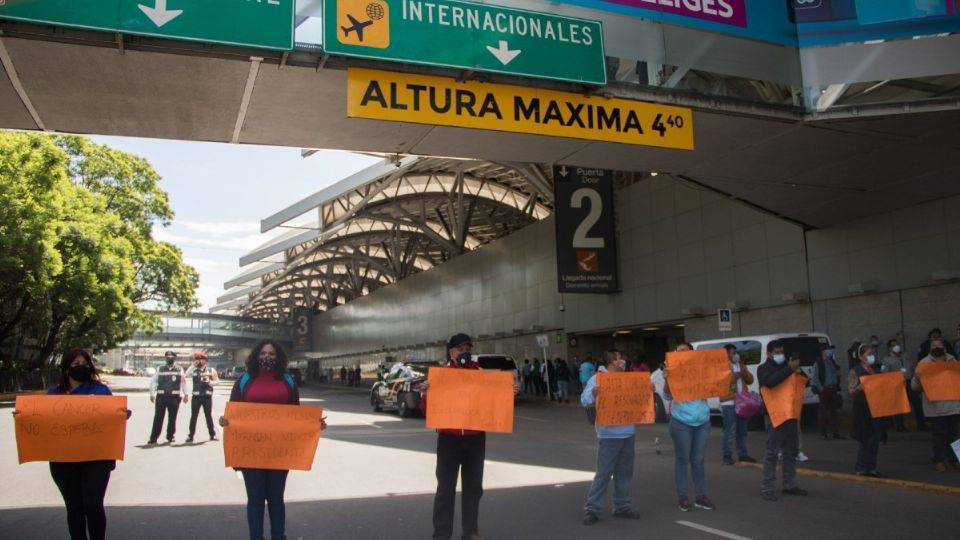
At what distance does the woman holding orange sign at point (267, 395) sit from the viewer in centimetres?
562

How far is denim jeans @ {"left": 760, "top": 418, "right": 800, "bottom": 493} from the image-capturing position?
27.3ft

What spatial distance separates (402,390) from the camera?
74.4ft

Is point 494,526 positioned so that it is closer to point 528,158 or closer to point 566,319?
point 528,158

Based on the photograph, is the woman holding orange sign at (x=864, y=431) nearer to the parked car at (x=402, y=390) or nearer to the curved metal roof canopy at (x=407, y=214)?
the parked car at (x=402, y=390)

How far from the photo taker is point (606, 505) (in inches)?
316

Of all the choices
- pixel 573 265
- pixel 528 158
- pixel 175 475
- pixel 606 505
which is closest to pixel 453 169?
pixel 573 265

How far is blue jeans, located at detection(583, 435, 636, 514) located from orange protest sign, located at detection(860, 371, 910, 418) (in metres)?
4.02

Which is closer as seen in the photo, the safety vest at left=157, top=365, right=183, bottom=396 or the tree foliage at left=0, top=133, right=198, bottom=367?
the safety vest at left=157, top=365, right=183, bottom=396

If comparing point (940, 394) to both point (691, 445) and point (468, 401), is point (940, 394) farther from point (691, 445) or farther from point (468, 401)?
point (468, 401)

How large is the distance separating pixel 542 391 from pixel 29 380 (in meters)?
30.2

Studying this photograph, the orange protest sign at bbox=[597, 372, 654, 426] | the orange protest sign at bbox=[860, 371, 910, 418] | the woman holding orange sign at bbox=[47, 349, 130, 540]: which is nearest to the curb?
the orange protest sign at bbox=[860, 371, 910, 418]

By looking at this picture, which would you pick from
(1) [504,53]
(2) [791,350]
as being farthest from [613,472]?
(2) [791,350]

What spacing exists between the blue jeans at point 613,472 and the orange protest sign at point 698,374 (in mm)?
802

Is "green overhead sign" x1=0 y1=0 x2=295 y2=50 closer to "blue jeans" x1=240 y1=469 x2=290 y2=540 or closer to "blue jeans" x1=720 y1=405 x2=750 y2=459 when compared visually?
"blue jeans" x1=240 y1=469 x2=290 y2=540
